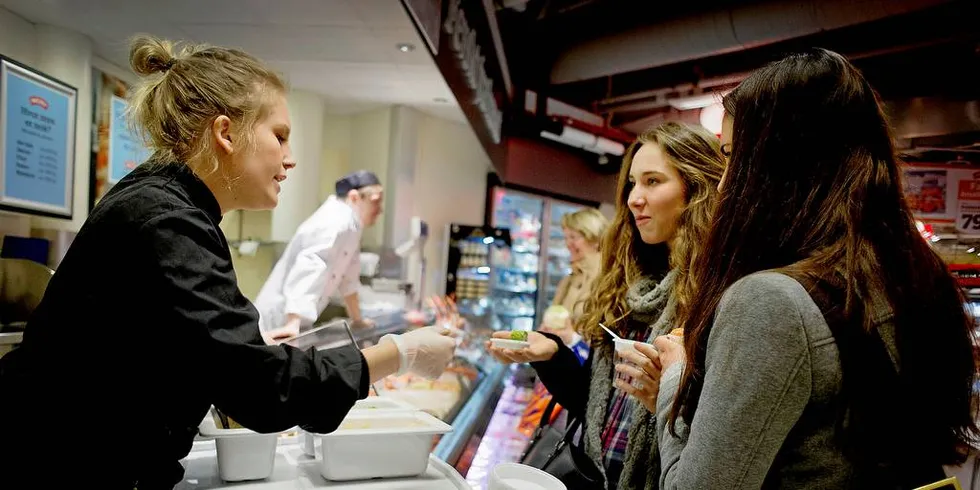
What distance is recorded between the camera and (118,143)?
3.16m

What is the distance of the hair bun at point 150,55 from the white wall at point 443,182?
19.4 feet

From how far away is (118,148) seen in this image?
3154mm

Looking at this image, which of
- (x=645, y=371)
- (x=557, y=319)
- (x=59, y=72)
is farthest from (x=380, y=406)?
(x=557, y=319)

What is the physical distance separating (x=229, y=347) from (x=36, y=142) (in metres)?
1.94

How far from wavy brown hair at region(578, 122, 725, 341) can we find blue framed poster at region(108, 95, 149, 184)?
2443 mm

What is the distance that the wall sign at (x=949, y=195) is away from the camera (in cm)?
256

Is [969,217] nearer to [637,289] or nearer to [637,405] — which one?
[637,289]

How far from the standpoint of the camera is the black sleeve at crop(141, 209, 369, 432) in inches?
41.7

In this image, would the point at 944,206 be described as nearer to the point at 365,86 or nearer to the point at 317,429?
the point at 317,429

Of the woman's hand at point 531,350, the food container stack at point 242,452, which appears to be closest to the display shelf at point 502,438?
the woman's hand at point 531,350

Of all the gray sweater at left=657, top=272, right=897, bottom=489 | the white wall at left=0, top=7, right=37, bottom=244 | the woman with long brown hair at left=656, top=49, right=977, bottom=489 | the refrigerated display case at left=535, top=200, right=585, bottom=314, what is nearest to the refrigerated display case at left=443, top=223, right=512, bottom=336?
the refrigerated display case at left=535, top=200, right=585, bottom=314

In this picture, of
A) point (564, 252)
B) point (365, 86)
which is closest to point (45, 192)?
point (365, 86)

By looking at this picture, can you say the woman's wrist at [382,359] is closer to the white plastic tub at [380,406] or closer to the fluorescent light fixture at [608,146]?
the white plastic tub at [380,406]

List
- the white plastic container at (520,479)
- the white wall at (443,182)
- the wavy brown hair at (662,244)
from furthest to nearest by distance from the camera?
the white wall at (443,182) → the wavy brown hair at (662,244) → the white plastic container at (520,479)
